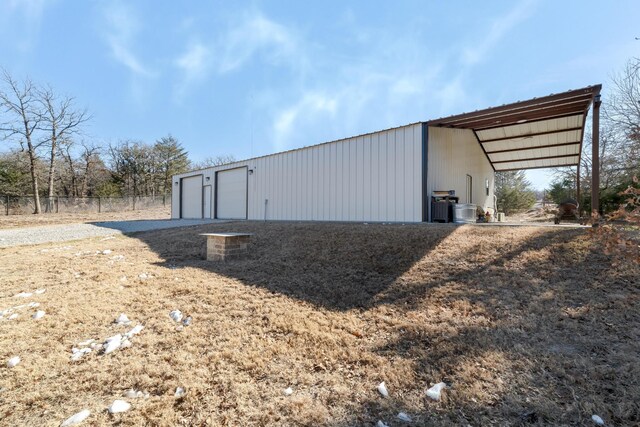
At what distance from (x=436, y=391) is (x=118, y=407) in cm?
214

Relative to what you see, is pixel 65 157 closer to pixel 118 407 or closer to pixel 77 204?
pixel 77 204

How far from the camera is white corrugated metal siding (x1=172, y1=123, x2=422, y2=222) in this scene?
8352 mm

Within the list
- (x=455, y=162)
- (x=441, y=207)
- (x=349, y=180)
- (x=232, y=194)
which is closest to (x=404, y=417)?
(x=441, y=207)

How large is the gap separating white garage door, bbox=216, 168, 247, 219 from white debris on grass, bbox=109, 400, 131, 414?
12090 mm

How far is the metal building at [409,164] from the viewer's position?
320 inches

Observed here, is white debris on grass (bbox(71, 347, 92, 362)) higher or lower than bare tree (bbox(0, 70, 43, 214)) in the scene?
lower

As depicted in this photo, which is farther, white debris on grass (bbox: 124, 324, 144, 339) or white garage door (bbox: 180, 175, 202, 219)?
white garage door (bbox: 180, 175, 202, 219)

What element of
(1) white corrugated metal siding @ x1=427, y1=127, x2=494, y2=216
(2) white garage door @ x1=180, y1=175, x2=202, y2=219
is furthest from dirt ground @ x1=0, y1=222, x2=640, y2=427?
(2) white garage door @ x1=180, y1=175, x2=202, y2=219

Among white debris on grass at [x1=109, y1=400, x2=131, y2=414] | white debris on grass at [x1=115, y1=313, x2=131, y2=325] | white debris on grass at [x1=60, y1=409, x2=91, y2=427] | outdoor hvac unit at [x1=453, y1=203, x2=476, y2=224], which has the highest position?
outdoor hvac unit at [x1=453, y1=203, x2=476, y2=224]

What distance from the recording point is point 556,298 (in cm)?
342

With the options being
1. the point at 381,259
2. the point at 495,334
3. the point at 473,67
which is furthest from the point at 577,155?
the point at 495,334

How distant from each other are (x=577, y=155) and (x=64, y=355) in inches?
634

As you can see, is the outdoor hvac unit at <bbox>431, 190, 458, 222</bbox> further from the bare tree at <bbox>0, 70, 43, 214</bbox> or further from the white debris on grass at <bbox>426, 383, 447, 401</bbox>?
the bare tree at <bbox>0, 70, 43, 214</bbox>

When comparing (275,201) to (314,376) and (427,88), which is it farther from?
(314,376)
